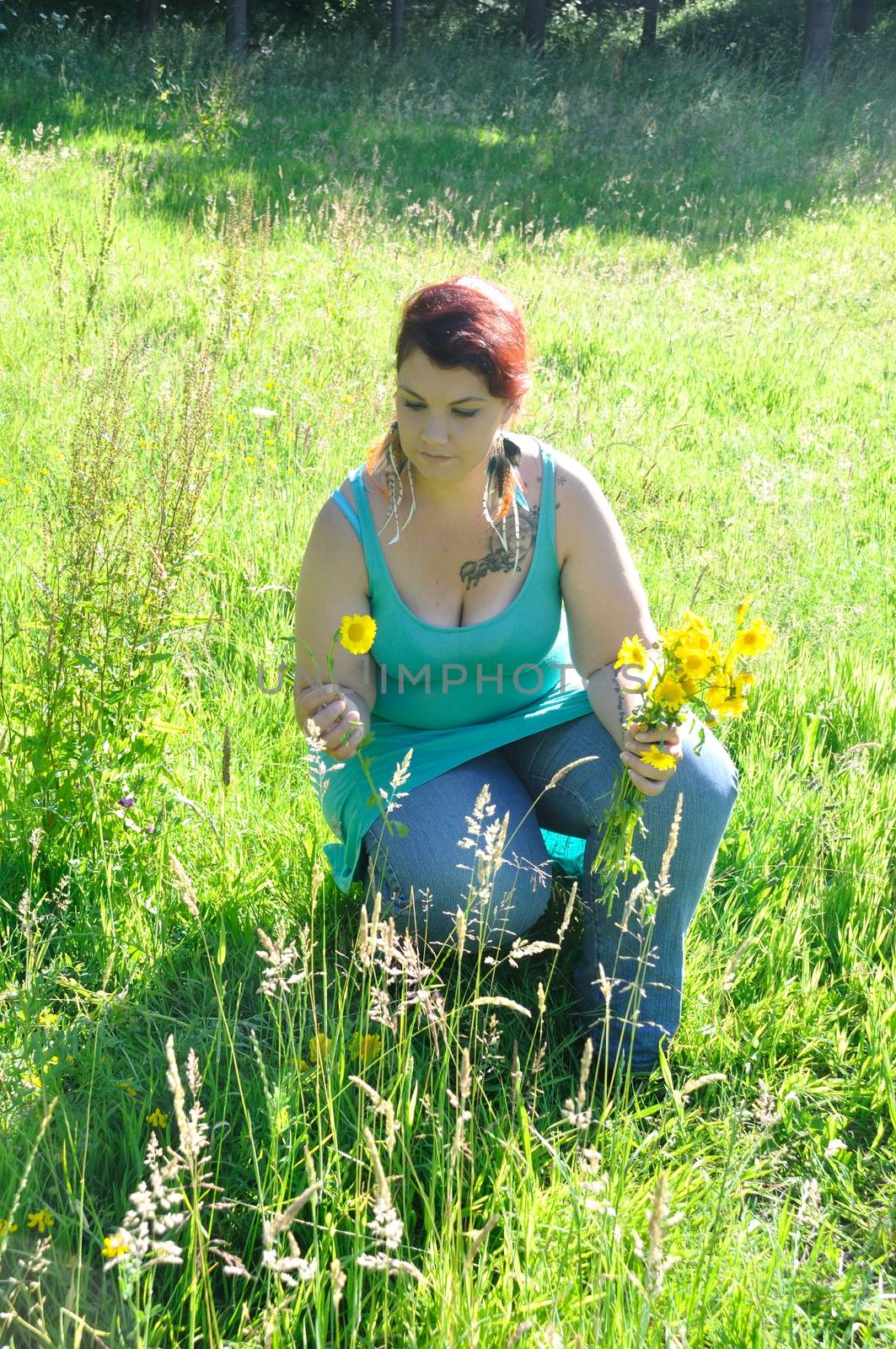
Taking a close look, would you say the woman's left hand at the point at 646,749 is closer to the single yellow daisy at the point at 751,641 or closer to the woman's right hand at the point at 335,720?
the single yellow daisy at the point at 751,641

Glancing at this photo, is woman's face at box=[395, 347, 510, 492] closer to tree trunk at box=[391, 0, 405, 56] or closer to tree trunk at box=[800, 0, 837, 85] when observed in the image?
tree trunk at box=[391, 0, 405, 56]

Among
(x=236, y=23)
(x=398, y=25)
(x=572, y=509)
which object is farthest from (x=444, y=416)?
(x=398, y=25)

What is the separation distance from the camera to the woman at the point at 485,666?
211cm

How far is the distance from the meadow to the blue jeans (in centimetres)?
10

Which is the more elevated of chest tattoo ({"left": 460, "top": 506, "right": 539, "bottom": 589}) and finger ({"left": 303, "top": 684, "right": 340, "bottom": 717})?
chest tattoo ({"left": 460, "top": 506, "right": 539, "bottom": 589})

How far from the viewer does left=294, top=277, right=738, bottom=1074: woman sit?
211 cm

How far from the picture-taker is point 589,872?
7.09ft

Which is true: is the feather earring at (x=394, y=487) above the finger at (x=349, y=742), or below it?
above

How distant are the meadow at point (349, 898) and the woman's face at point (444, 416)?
0.53m

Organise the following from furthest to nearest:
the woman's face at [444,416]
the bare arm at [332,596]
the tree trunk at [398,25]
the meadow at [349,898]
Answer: the tree trunk at [398,25] < the bare arm at [332,596] < the woman's face at [444,416] < the meadow at [349,898]

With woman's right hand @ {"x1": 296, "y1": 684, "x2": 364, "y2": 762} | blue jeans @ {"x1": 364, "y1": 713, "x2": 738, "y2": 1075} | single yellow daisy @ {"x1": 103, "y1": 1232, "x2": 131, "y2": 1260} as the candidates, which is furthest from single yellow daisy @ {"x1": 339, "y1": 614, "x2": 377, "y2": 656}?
single yellow daisy @ {"x1": 103, "y1": 1232, "x2": 131, "y2": 1260}

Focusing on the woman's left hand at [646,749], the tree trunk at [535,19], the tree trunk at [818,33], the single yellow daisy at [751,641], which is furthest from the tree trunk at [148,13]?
the single yellow daisy at [751,641]

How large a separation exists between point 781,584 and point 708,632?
7.65 ft

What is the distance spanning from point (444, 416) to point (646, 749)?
75cm
